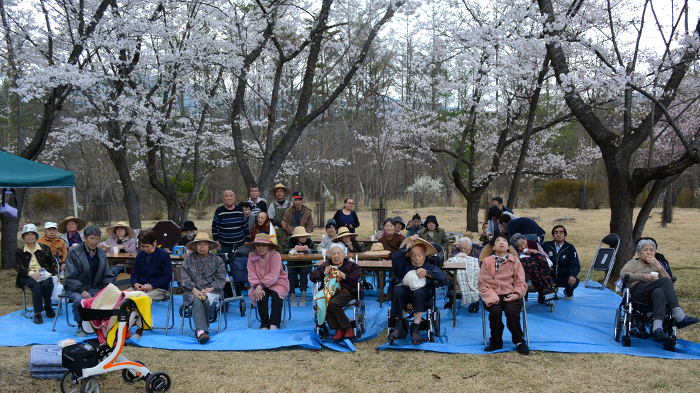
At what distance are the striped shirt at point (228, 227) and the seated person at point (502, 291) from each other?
3586 mm

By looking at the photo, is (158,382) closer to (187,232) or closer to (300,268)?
(300,268)

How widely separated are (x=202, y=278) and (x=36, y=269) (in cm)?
232

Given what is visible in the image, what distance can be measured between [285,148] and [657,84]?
21.3 ft

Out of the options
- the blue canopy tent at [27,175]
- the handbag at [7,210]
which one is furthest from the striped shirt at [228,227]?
the handbag at [7,210]

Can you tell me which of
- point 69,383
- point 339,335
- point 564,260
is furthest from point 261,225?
point 564,260

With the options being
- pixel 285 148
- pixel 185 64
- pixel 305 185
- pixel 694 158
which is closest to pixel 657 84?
pixel 694 158

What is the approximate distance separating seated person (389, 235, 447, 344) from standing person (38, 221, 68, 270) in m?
4.27

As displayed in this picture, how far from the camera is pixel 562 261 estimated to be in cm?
661

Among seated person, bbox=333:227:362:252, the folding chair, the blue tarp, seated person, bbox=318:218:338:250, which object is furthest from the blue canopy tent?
the folding chair

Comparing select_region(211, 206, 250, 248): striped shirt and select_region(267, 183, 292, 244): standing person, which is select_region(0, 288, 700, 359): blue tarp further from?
select_region(267, 183, 292, 244): standing person

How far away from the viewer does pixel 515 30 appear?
9.28 metres

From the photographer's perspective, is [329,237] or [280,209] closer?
[329,237]

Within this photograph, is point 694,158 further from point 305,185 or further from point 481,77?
point 305,185

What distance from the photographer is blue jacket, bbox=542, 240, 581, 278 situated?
649 cm
